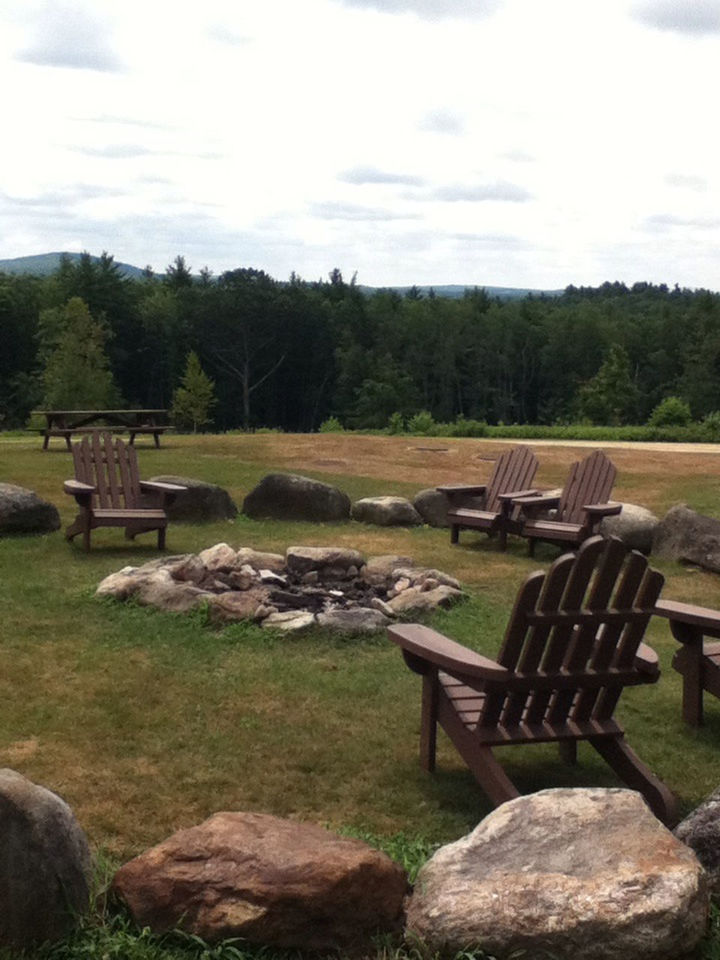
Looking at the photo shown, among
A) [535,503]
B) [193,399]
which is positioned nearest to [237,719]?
[535,503]

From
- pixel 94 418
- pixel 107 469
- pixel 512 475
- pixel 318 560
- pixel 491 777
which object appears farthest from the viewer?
pixel 94 418

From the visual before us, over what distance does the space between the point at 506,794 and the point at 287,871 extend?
1209mm

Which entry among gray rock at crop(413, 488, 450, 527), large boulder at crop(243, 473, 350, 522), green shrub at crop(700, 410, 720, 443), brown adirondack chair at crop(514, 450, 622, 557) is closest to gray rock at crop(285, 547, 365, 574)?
brown adirondack chair at crop(514, 450, 622, 557)

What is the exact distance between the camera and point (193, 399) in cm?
5538

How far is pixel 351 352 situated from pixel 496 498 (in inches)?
2314

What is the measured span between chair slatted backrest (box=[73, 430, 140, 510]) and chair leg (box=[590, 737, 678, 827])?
20.7 feet

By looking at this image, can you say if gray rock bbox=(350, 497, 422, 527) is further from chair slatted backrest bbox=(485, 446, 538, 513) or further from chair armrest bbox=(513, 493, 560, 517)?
chair armrest bbox=(513, 493, 560, 517)

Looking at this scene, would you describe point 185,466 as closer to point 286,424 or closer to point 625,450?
point 625,450

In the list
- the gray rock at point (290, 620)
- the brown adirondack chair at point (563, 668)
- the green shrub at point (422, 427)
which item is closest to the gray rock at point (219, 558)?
the gray rock at point (290, 620)

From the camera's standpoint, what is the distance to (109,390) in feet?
164

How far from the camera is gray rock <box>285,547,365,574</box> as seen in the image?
7535mm

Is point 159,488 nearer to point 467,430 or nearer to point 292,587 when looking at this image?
point 292,587

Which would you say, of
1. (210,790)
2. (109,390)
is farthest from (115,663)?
(109,390)

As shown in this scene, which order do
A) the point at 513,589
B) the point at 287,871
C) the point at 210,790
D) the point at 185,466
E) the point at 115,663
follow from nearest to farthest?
the point at 287,871 < the point at 210,790 < the point at 115,663 < the point at 513,589 < the point at 185,466
